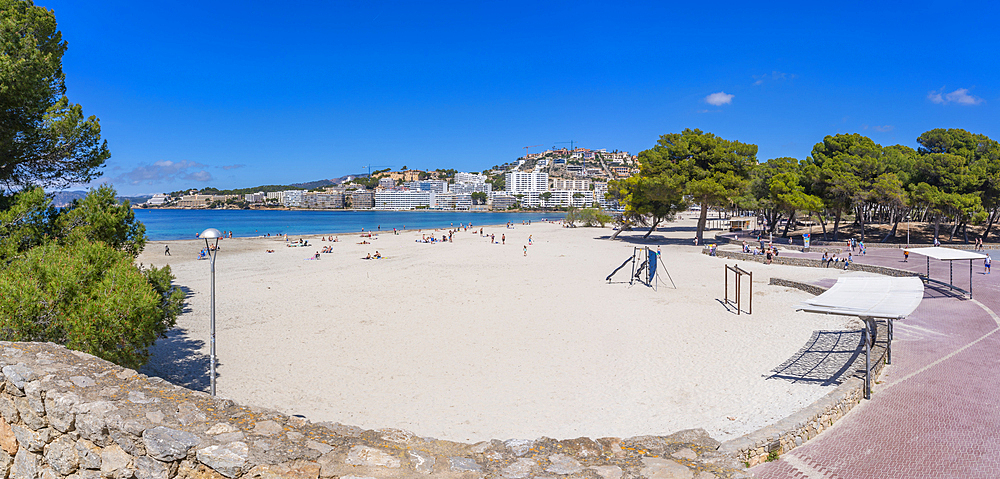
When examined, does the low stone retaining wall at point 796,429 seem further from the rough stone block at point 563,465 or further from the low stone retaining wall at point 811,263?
the low stone retaining wall at point 811,263

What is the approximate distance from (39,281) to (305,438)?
4679 mm

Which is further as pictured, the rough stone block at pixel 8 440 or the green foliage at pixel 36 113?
the green foliage at pixel 36 113

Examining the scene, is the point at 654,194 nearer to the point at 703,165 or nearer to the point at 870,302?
the point at 703,165

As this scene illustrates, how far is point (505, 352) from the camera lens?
36.4 feet

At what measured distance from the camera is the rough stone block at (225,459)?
3520mm

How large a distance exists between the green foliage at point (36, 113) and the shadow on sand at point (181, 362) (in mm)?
3494

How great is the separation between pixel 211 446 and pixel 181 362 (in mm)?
8068

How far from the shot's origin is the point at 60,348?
17.1 feet

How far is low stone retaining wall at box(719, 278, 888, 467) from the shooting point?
5.75 metres

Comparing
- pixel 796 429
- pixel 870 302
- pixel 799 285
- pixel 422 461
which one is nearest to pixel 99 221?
pixel 422 461

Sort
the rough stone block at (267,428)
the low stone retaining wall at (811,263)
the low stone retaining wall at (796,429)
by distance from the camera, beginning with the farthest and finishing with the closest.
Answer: the low stone retaining wall at (811,263) < the low stone retaining wall at (796,429) < the rough stone block at (267,428)

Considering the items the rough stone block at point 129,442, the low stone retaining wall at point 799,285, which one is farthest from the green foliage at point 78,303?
the low stone retaining wall at point 799,285

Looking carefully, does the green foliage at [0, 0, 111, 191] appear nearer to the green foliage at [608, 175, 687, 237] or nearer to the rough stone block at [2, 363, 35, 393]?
the rough stone block at [2, 363, 35, 393]

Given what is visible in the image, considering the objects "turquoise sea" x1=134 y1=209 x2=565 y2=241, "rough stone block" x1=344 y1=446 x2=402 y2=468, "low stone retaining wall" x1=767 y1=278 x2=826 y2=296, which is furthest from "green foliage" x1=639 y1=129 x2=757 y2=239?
"turquoise sea" x1=134 y1=209 x2=565 y2=241
